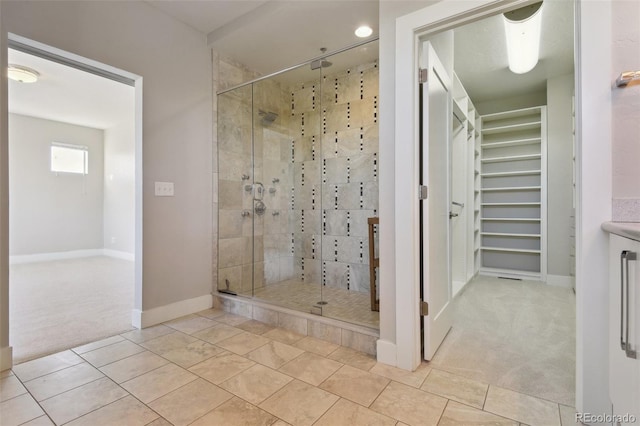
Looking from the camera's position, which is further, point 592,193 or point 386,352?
point 386,352

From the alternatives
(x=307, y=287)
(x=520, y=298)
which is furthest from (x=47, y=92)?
(x=520, y=298)

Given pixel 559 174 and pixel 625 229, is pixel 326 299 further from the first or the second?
pixel 559 174

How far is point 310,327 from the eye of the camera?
7.42 ft

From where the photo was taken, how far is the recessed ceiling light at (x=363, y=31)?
268 cm

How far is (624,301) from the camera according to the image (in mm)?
1048

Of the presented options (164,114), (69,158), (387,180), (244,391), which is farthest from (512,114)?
(69,158)

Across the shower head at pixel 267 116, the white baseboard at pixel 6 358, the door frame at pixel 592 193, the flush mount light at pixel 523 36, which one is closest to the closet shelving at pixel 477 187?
the flush mount light at pixel 523 36

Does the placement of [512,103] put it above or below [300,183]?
above

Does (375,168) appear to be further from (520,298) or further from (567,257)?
(567,257)

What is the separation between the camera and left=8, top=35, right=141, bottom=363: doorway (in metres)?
3.00

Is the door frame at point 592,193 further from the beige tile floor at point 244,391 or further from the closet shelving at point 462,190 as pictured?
the closet shelving at point 462,190

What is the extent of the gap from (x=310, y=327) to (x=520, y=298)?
2.40m

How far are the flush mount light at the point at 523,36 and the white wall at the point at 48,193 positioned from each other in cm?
730

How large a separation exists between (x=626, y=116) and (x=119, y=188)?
7126 mm
